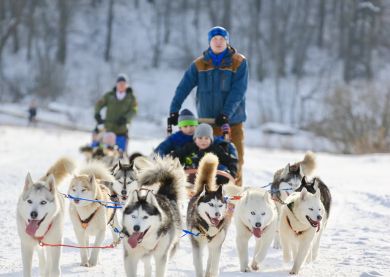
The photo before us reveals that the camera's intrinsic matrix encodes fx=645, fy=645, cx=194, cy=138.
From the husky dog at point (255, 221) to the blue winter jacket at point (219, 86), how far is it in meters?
1.52

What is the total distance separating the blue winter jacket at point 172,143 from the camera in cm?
584

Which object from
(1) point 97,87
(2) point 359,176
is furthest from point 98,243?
(1) point 97,87

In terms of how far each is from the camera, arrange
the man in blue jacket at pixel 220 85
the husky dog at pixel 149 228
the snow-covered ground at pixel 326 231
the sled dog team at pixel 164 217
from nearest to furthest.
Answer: the husky dog at pixel 149 228
the sled dog team at pixel 164 217
the snow-covered ground at pixel 326 231
the man in blue jacket at pixel 220 85

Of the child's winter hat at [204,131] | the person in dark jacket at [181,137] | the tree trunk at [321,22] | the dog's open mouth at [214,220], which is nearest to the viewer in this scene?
the dog's open mouth at [214,220]

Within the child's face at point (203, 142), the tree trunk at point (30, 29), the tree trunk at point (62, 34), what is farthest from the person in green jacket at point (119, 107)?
the tree trunk at point (62, 34)

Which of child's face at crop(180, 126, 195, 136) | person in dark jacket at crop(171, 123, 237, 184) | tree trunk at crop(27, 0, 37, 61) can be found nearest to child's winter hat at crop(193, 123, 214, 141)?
person in dark jacket at crop(171, 123, 237, 184)

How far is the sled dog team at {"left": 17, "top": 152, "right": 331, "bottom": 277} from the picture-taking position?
3.63 metres

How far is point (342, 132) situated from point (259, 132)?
6252mm

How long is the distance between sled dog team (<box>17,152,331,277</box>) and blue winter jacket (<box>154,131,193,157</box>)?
852mm

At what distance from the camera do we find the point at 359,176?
→ 11312 mm

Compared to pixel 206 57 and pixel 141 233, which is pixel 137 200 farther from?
pixel 206 57

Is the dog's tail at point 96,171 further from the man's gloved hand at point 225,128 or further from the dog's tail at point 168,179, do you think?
the man's gloved hand at point 225,128

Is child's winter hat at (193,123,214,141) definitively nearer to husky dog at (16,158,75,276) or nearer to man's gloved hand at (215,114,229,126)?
man's gloved hand at (215,114,229,126)

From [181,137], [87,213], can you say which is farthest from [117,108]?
[87,213]
